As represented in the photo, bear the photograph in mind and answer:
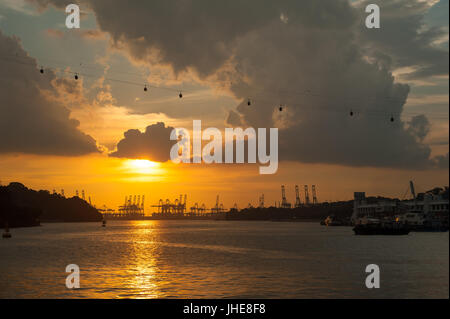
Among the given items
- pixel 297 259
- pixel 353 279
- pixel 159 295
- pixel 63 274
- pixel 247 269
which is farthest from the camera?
pixel 297 259

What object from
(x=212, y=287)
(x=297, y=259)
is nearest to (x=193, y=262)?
(x=297, y=259)

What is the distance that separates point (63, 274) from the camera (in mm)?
54438

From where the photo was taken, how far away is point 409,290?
44.0 metres

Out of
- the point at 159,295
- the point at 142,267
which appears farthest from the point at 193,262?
the point at 159,295

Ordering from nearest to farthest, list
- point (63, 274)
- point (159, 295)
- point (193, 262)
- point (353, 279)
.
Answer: point (159, 295), point (353, 279), point (63, 274), point (193, 262)

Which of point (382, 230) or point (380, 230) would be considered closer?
point (382, 230)

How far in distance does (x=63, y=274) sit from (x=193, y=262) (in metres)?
20.7

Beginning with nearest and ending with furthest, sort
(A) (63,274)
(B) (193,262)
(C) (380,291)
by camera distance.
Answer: (C) (380,291) < (A) (63,274) < (B) (193,262)
